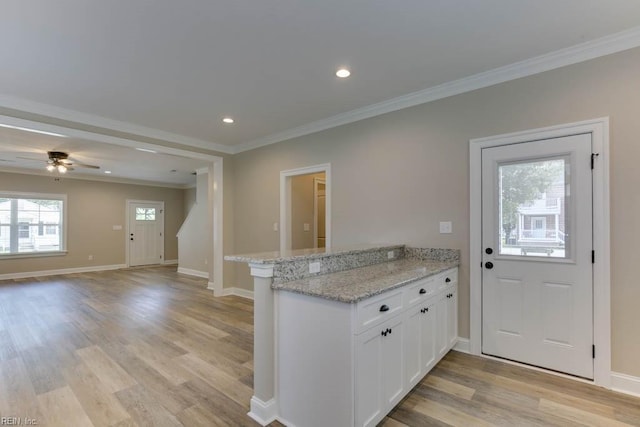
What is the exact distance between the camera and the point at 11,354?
306cm

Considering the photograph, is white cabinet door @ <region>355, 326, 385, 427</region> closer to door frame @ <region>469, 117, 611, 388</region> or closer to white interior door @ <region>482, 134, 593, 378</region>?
white interior door @ <region>482, 134, 593, 378</region>

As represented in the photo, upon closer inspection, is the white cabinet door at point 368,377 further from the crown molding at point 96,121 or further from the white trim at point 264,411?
the crown molding at point 96,121

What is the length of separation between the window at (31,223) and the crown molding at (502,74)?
7.71 metres

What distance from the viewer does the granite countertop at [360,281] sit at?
1798 millimetres

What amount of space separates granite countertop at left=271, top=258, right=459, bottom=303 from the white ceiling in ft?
6.10

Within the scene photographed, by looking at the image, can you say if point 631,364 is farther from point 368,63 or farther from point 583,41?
point 368,63

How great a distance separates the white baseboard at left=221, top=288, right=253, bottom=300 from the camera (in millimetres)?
5383

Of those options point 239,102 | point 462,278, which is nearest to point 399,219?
point 462,278

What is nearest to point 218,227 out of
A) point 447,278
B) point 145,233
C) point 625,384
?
point 447,278

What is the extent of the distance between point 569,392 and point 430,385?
1.04 meters

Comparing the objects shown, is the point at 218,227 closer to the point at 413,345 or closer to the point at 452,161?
the point at 452,161

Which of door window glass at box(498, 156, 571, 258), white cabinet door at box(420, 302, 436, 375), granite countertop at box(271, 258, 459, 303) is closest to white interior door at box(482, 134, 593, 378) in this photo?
door window glass at box(498, 156, 571, 258)

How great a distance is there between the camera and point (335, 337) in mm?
1772

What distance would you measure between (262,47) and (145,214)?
28.9ft
